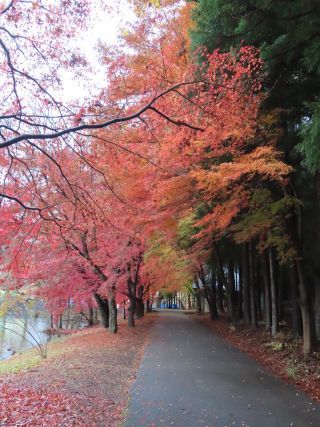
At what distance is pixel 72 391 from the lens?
8305 millimetres

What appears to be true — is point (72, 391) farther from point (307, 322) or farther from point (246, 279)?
point (246, 279)

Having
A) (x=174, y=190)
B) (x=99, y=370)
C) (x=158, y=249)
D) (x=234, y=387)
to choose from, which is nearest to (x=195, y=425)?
(x=234, y=387)

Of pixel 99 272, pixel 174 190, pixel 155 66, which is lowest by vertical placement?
pixel 99 272

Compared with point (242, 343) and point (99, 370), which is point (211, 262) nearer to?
point (242, 343)

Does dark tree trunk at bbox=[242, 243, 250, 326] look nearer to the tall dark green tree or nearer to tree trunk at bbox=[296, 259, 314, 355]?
the tall dark green tree

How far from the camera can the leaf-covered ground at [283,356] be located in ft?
30.4

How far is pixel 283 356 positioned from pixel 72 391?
22.4 feet

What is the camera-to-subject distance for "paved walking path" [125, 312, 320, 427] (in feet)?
21.3

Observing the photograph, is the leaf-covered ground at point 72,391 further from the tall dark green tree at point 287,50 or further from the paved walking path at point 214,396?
the tall dark green tree at point 287,50

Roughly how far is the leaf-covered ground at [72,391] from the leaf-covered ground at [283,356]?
3870 mm

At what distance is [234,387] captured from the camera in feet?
28.3

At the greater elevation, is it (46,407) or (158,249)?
(158,249)

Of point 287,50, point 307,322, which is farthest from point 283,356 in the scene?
point 287,50

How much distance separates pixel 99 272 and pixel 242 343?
23.9 ft
